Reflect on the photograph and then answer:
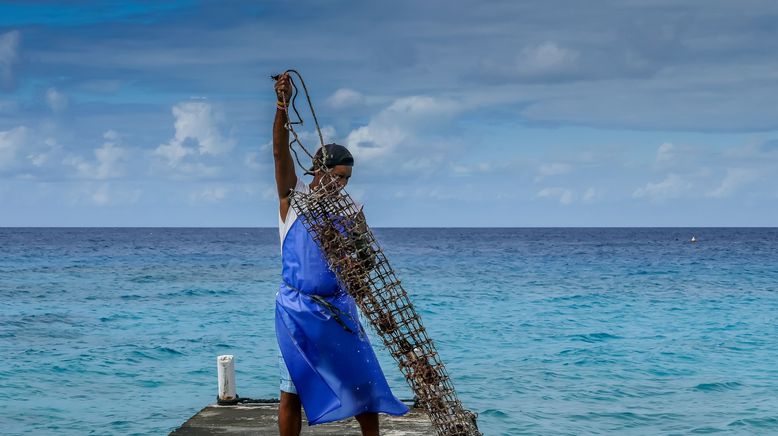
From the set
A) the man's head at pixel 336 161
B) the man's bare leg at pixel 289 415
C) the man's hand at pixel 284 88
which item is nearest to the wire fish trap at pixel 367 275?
the man's head at pixel 336 161

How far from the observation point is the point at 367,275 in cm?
459

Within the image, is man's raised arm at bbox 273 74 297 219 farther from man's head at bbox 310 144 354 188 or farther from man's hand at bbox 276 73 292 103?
man's head at bbox 310 144 354 188

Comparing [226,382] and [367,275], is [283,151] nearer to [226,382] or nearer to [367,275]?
[367,275]

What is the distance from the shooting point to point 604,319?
2255 cm

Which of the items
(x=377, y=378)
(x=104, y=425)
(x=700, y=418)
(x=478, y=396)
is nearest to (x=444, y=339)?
(x=478, y=396)

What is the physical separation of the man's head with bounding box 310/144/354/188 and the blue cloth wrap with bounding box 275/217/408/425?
0.99ft

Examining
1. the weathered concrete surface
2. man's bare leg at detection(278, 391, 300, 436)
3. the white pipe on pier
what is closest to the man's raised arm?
man's bare leg at detection(278, 391, 300, 436)

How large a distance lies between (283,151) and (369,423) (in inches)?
64.7

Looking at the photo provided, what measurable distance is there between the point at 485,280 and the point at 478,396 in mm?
24336

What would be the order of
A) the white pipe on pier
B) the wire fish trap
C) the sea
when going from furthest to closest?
the sea
the white pipe on pier
the wire fish trap

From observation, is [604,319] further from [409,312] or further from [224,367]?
[409,312]

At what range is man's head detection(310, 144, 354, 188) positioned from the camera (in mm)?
4637

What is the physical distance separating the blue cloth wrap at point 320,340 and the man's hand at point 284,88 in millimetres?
643

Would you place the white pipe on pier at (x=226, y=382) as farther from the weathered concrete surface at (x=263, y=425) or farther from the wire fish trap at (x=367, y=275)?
the wire fish trap at (x=367, y=275)
